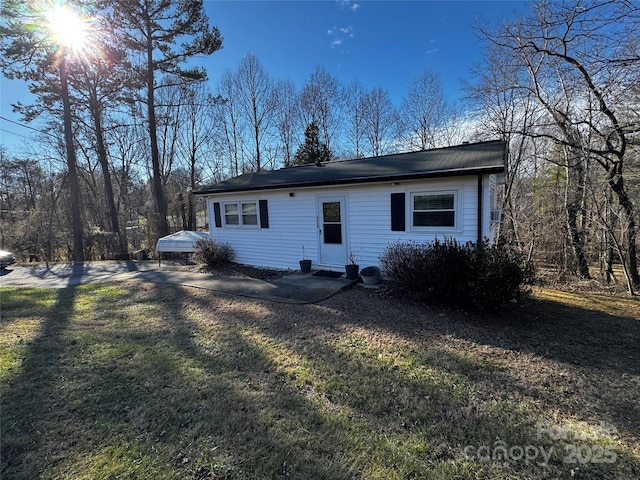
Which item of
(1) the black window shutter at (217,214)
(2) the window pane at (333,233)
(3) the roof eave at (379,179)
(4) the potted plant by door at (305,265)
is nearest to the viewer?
(3) the roof eave at (379,179)

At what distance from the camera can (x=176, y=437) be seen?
232 cm

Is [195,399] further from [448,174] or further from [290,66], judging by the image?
[290,66]

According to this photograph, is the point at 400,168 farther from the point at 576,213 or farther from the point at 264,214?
the point at 576,213

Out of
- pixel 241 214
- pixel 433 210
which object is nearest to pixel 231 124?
pixel 241 214

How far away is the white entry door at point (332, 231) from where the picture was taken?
8.02 metres

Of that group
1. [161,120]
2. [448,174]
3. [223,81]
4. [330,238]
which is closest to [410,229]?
[448,174]

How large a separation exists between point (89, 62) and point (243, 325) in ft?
51.4

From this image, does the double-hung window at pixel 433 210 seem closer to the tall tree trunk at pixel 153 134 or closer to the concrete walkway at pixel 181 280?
the concrete walkway at pixel 181 280

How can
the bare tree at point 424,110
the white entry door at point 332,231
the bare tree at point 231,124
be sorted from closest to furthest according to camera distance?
the white entry door at point 332,231 < the bare tree at point 424,110 < the bare tree at point 231,124

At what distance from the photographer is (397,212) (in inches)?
278

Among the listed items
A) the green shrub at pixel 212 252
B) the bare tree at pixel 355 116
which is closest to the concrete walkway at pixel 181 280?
the green shrub at pixel 212 252

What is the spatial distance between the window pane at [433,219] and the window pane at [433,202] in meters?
0.13

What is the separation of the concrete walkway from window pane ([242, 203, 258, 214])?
2.44 meters

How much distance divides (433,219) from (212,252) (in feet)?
22.5
